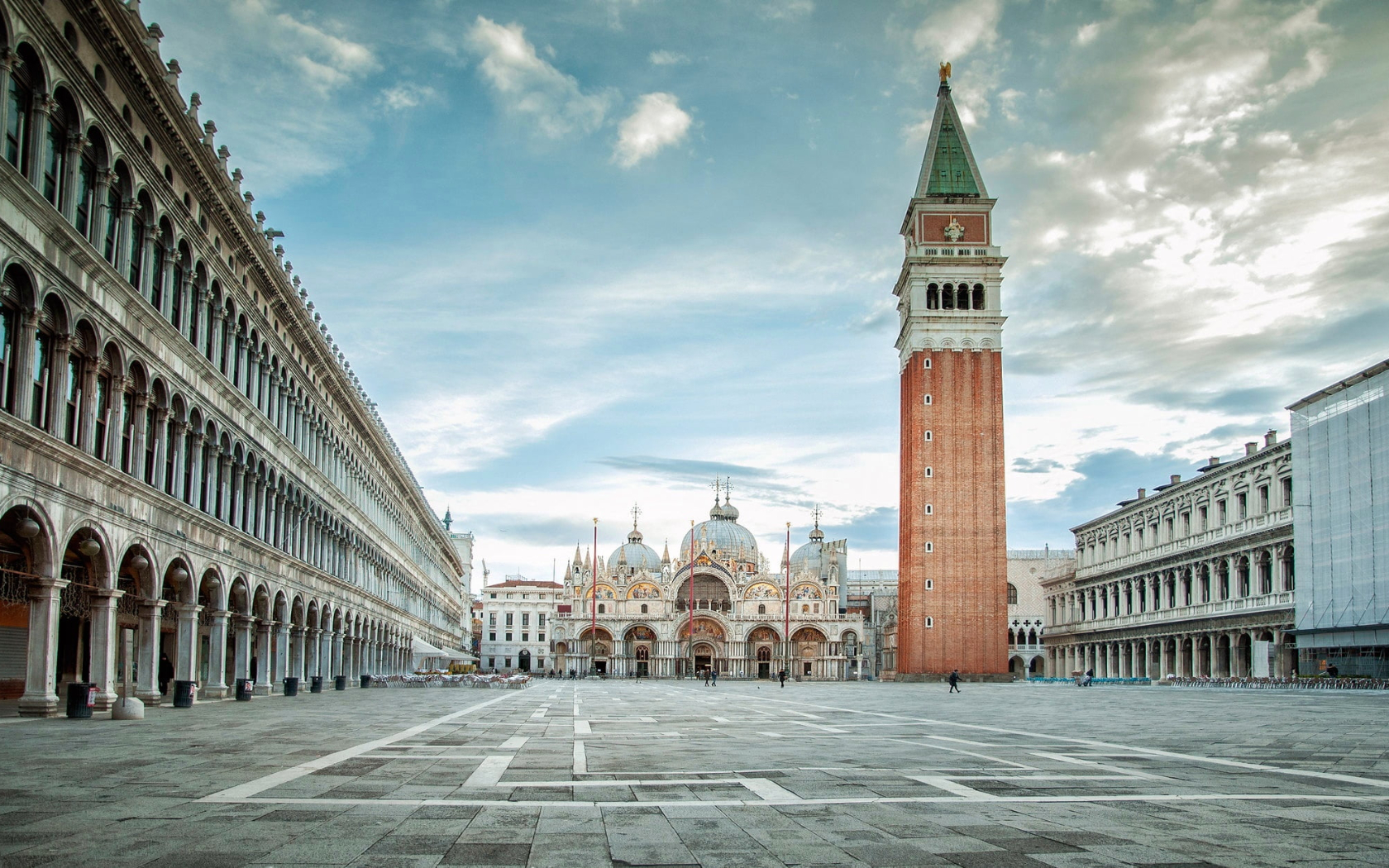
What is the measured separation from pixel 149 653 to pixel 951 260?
77.0 metres

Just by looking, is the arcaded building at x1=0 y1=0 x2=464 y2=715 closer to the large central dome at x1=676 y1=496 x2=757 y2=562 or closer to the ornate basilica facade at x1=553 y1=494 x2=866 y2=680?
the ornate basilica facade at x1=553 y1=494 x2=866 y2=680

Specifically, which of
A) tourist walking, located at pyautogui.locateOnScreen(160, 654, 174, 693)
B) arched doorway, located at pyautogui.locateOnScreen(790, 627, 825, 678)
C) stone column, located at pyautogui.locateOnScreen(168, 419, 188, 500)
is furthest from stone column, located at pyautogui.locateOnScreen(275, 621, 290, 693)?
arched doorway, located at pyautogui.locateOnScreen(790, 627, 825, 678)

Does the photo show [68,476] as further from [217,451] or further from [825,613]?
[825,613]

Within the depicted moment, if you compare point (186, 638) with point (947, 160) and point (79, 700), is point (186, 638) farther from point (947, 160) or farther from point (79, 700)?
point (947, 160)

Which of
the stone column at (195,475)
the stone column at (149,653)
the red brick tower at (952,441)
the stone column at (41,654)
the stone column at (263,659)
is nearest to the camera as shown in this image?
the stone column at (41,654)

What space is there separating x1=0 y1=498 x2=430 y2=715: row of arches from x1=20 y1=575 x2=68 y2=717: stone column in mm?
17

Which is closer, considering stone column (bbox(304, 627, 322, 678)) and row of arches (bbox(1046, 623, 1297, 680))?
stone column (bbox(304, 627, 322, 678))

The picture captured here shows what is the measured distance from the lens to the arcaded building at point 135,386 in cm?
1995

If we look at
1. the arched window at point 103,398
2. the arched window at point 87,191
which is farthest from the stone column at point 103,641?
the arched window at point 87,191

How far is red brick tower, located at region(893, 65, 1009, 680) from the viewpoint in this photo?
293 ft

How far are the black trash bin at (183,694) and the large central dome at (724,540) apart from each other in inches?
4427

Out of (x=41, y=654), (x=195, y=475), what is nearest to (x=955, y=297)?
(x=195, y=475)

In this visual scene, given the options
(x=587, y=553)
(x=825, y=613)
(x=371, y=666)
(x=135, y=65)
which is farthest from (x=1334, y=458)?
(x=587, y=553)

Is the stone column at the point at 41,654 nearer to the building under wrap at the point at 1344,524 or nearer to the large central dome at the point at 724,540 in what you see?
the building under wrap at the point at 1344,524
